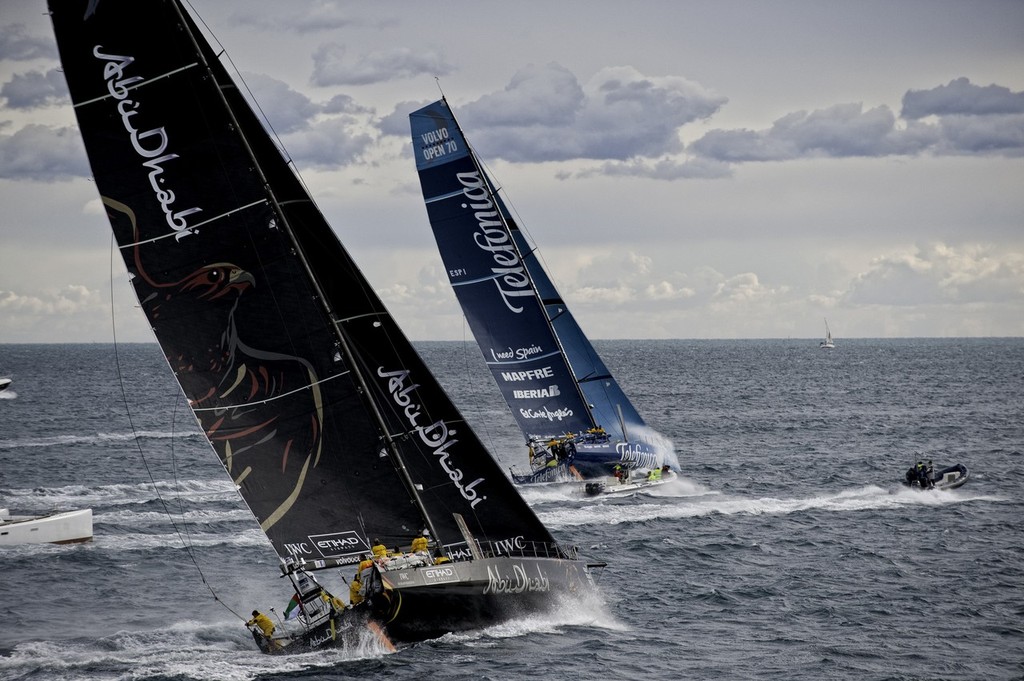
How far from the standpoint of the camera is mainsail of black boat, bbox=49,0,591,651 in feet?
75.8

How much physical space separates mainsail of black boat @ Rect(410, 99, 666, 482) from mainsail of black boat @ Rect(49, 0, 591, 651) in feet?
71.6

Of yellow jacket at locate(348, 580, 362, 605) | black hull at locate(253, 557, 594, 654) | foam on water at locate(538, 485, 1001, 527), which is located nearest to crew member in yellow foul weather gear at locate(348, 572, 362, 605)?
yellow jacket at locate(348, 580, 362, 605)

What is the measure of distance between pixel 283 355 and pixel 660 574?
1545 cm

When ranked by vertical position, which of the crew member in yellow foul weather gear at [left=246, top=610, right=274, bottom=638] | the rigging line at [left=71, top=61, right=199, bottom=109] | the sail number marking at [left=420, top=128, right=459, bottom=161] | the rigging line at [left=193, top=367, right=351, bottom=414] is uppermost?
the sail number marking at [left=420, top=128, right=459, bottom=161]

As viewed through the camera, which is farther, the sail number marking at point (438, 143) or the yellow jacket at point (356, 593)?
the sail number marking at point (438, 143)

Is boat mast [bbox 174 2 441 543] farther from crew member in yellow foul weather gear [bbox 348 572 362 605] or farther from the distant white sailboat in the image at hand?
the distant white sailboat

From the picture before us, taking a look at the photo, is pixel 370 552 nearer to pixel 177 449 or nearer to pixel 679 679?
pixel 679 679

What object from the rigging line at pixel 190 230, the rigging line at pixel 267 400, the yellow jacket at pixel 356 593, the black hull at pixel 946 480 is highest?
the rigging line at pixel 190 230

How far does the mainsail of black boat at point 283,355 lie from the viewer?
23.1 metres

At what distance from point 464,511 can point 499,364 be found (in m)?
24.2

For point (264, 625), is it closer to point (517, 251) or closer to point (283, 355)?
point (283, 355)

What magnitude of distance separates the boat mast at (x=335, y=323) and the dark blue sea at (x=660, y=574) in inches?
136

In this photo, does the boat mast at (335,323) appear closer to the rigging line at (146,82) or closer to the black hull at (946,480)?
the rigging line at (146,82)

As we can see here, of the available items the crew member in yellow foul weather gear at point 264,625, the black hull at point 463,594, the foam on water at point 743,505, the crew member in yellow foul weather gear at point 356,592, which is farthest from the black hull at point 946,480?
the crew member in yellow foul weather gear at point 264,625
